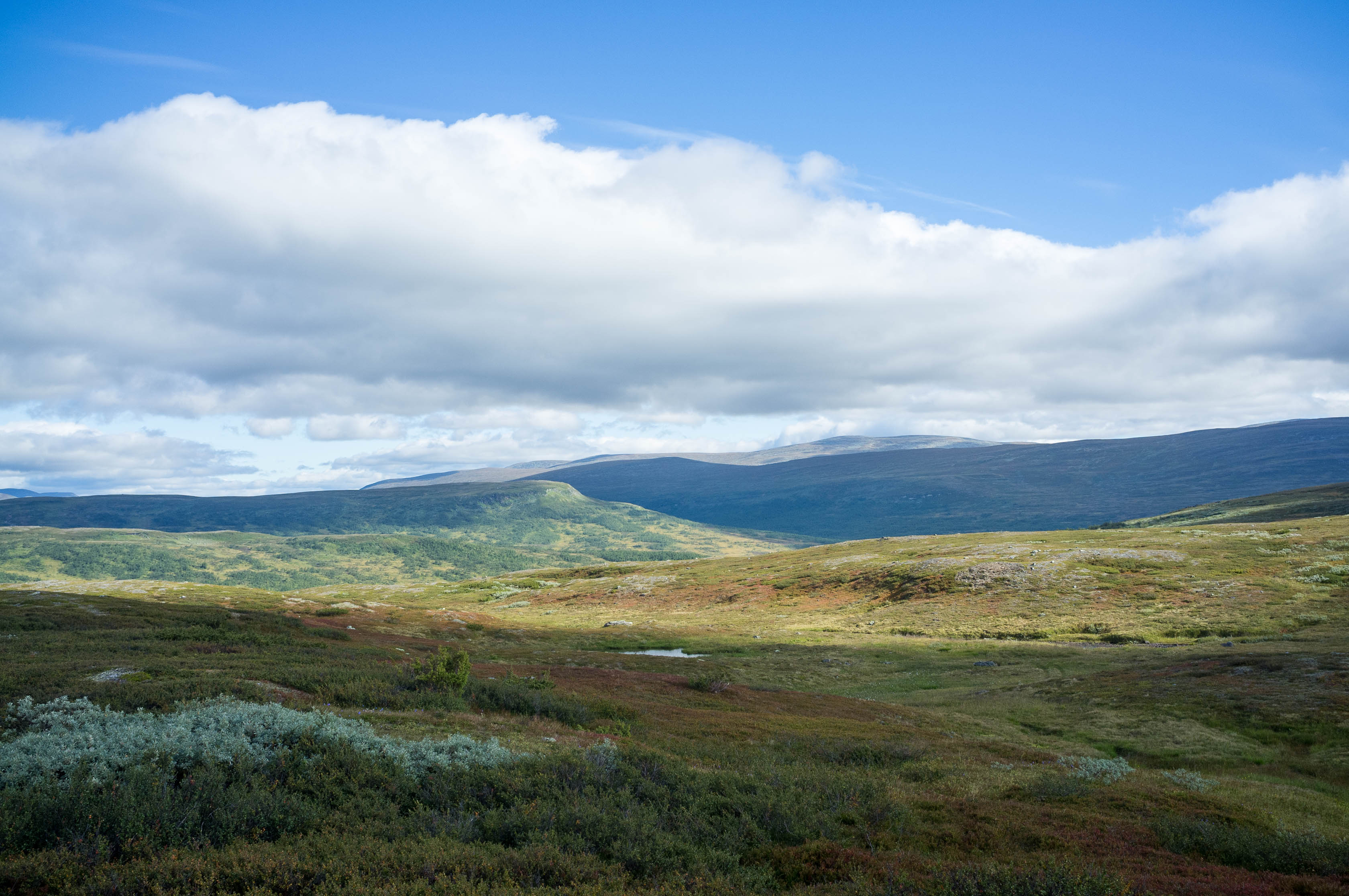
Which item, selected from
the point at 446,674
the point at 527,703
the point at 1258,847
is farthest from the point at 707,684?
the point at 1258,847

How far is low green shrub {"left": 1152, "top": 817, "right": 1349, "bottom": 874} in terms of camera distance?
12.0m

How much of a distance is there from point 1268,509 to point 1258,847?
20088 centimetres

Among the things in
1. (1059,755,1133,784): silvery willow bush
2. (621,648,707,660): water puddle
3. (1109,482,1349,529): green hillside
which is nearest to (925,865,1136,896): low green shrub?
(1059,755,1133,784): silvery willow bush

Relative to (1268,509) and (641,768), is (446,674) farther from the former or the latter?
(1268,509)

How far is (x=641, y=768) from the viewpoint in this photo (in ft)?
50.1

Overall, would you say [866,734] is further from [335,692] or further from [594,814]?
[335,692]

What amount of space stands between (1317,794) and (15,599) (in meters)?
84.8

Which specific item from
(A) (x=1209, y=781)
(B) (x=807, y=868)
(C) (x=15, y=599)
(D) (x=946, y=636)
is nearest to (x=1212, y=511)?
(D) (x=946, y=636)

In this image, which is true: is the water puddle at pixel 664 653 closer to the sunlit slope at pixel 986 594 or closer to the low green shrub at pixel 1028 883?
the sunlit slope at pixel 986 594

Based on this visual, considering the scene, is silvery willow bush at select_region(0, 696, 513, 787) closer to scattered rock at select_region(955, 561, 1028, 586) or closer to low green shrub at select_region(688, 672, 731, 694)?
low green shrub at select_region(688, 672, 731, 694)

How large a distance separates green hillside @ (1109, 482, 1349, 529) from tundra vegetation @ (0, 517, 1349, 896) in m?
128

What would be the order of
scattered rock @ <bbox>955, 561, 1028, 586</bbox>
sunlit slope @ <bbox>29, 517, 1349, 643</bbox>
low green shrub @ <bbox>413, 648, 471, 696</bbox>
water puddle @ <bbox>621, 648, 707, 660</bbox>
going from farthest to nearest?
1. scattered rock @ <bbox>955, 561, 1028, 586</bbox>
2. sunlit slope @ <bbox>29, 517, 1349, 643</bbox>
3. water puddle @ <bbox>621, 648, 707, 660</bbox>
4. low green shrub @ <bbox>413, 648, 471, 696</bbox>

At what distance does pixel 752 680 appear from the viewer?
47594 millimetres

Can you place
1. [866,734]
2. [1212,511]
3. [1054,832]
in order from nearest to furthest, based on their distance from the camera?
1. [1054,832]
2. [866,734]
3. [1212,511]
